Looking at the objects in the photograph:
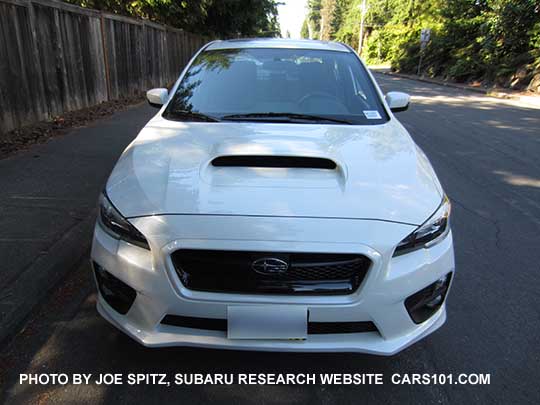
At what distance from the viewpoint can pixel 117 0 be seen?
13062 mm

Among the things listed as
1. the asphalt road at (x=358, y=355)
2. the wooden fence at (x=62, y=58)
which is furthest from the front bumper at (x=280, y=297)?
the wooden fence at (x=62, y=58)

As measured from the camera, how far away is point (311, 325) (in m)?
1.90

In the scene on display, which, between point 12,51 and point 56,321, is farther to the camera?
point 12,51

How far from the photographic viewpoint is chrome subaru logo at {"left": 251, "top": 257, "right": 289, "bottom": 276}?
73.4 inches

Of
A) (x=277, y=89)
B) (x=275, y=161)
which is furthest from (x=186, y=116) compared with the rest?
(x=275, y=161)

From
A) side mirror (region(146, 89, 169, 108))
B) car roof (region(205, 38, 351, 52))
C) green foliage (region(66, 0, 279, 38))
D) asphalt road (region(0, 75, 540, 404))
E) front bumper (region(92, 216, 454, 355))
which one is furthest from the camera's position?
green foliage (region(66, 0, 279, 38))

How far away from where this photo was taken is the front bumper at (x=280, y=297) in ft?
6.05

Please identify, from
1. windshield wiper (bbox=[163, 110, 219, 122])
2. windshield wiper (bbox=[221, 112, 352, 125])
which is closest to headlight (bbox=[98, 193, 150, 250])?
windshield wiper (bbox=[163, 110, 219, 122])

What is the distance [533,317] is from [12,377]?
3.04 m

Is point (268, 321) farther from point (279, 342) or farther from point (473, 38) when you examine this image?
point (473, 38)

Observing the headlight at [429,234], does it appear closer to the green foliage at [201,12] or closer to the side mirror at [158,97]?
the side mirror at [158,97]

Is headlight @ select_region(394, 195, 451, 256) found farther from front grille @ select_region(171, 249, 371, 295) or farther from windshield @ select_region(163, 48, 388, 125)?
windshield @ select_region(163, 48, 388, 125)

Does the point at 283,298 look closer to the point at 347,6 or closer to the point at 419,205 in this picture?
the point at 419,205

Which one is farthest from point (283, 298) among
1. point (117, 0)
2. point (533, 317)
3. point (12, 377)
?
point (117, 0)
